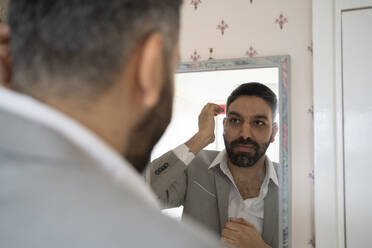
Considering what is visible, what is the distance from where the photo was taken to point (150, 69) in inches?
18.3

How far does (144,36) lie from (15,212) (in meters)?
0.25

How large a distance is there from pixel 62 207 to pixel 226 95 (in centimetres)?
106

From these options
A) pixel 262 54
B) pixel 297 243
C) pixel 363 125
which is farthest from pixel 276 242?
pixel 262 54

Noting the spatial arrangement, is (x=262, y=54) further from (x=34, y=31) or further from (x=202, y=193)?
(x=34, y=31)

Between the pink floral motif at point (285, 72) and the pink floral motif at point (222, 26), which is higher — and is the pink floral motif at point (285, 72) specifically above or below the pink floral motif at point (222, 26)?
below

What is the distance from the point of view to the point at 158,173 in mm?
1392

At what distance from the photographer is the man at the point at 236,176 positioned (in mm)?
1249

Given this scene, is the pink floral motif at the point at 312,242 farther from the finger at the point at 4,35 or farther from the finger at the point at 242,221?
the finger at the point at 4,35

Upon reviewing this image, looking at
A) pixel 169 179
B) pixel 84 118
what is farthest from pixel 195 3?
pixel 84 118

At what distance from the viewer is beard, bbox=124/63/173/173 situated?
1.60ft

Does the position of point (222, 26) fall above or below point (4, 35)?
above

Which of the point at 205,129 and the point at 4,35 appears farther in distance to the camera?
the point at 205,129

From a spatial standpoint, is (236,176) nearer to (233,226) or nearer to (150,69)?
(233,226)

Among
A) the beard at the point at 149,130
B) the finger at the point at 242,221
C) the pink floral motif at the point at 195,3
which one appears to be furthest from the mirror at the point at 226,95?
the beard at the point at 149,130
